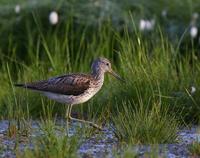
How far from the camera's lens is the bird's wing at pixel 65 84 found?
30.5 ft

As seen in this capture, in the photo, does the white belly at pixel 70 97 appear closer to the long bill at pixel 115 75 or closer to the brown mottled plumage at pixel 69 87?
the brown mottled plumage at pixel 69 87

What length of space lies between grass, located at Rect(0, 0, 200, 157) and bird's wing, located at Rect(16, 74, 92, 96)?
0.95 ft

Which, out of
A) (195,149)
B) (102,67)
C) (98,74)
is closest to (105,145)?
(195,149)

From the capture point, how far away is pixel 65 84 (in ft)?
31.0

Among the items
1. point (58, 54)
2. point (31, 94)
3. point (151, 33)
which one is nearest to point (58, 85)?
point (31, 94)

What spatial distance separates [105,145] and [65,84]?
1.60 m

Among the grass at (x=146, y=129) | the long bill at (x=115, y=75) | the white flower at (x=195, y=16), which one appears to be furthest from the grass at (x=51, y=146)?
the white flower at (x=195, y=16)

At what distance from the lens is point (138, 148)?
7703 millimetres

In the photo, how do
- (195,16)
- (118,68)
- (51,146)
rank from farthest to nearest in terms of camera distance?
(195,16) → (118,68) → (51,146)

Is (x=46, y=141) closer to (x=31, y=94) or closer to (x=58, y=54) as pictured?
(x=31, y=94)

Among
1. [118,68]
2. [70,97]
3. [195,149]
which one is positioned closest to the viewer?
[195,149]

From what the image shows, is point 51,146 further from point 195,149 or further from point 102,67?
point 102,67

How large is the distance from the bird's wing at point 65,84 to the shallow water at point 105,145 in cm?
75

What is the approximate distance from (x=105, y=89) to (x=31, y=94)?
0.94m
